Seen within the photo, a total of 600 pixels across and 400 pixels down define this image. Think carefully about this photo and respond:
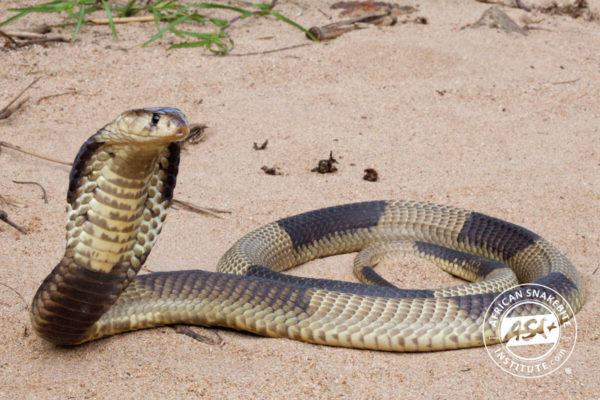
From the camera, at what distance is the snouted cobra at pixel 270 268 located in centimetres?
251

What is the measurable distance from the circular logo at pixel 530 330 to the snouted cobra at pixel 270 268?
1.9 inches

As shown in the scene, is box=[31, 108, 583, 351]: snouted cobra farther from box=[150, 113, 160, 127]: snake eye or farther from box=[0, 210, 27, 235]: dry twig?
box=[0, 210, 27, 235]: dry twig

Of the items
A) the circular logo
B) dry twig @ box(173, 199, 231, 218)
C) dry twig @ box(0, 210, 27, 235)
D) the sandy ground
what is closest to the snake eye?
the sandy ground

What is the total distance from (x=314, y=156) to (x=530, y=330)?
261 centimetres

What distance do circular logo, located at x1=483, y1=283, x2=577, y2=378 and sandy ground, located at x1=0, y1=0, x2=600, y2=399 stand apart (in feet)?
0.23

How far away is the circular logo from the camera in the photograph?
3.00 metres

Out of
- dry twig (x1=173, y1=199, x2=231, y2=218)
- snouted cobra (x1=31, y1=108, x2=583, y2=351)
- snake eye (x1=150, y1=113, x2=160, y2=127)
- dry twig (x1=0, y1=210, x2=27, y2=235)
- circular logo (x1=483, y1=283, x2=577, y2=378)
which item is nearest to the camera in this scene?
snake eye (x1=150, y1=113, x2=160, y2=127)

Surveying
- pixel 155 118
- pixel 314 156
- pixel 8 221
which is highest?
pixel 155 118

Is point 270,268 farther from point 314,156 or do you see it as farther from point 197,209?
point 314,156

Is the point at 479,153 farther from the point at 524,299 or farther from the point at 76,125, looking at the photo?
the point at 76,125

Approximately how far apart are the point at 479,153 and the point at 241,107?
1974 mm

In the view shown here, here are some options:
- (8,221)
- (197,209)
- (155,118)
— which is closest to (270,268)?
(197,209)

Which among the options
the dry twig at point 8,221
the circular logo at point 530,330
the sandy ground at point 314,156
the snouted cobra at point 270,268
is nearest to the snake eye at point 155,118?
the snouted cobra at point 270,268

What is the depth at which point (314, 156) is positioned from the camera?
18.1 ft
